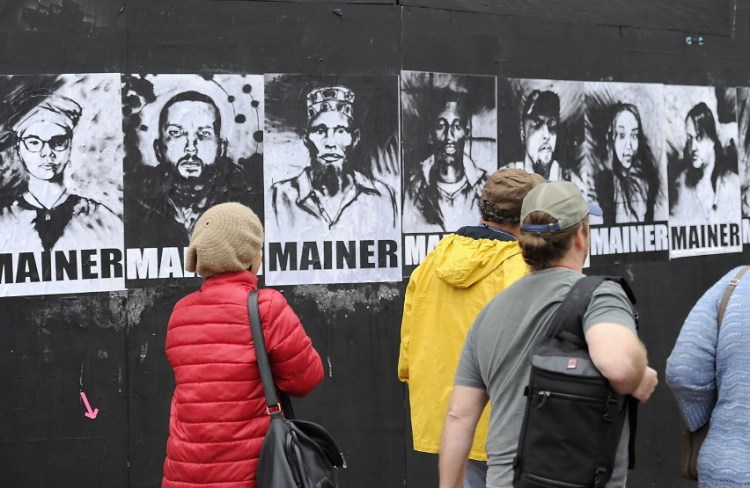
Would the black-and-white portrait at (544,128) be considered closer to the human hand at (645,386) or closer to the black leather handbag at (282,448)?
the black leather handbag at (282,448)

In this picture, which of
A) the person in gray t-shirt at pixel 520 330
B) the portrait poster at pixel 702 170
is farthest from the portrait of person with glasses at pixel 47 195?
the portrait poster at pixel 702 170

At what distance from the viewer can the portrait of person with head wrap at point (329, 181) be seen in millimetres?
5375

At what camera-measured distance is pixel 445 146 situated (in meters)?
5.62

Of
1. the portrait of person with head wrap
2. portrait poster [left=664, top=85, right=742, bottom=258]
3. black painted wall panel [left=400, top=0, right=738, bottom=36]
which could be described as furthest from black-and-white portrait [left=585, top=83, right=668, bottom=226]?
the portrait of person with head wrap

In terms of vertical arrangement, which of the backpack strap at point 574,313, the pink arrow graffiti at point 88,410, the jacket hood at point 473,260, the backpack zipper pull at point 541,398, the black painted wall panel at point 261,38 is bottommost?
the pink arrow graffiti at point 88,410

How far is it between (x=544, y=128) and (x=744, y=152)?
1.82 m

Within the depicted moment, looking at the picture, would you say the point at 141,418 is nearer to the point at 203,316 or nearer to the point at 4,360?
the point at 4,360

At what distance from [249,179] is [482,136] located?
52.6 inches

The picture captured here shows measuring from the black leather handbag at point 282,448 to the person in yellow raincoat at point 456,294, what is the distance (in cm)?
58

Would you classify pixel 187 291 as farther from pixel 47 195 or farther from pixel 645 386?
pixel 645 386

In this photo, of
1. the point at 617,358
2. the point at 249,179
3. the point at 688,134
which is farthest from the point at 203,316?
the point at 688,134

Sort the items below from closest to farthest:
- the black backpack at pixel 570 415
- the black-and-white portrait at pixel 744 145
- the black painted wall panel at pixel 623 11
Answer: the black backpack at pixel 570 415, the black painted wall panel at pixel 623 11, the black-and-white portrait at pixel 744 145

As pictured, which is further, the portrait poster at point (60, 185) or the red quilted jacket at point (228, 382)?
the portrait poster at point (60, 185)

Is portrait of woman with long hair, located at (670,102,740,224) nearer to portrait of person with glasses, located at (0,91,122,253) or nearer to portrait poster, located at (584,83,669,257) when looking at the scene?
portrait poster, located at (584,83,669,257)
